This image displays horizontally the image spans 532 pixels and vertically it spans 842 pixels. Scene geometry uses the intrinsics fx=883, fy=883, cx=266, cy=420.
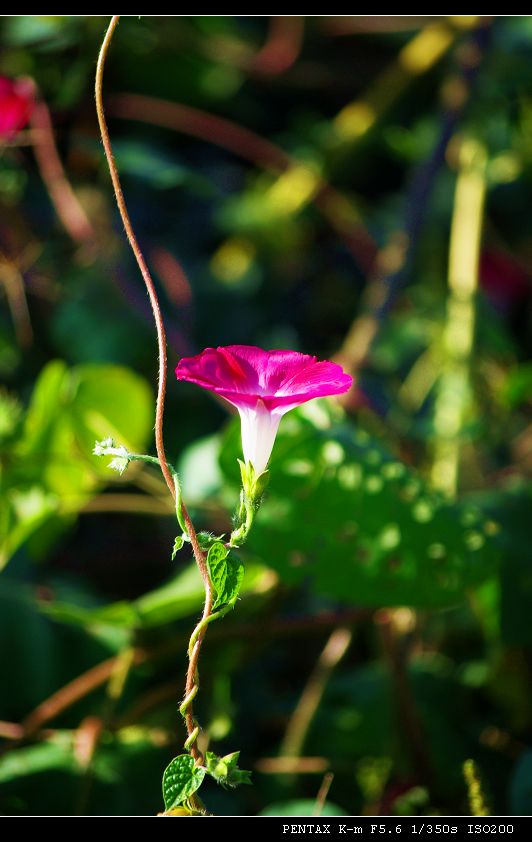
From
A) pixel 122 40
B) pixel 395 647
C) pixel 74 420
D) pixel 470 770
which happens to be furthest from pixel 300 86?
pixel 470 770

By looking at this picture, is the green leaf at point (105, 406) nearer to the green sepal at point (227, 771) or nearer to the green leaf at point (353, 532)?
the green leaf at point (353, 532)

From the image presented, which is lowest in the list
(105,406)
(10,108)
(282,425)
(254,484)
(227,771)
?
(227,771)

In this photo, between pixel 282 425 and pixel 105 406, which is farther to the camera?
pixel 105 406

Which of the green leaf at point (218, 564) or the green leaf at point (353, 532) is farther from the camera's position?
the green leaf at point (353, 532)

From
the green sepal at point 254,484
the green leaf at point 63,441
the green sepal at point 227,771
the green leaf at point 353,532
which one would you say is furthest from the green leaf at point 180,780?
the green leaf at point 63,441

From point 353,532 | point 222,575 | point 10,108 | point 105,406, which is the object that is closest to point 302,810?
point 353,532

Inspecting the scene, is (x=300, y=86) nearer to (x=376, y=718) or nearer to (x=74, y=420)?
(x=74, y=420)

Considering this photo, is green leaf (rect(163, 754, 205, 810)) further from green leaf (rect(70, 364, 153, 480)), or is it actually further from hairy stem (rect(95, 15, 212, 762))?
green leaf (rect(70, 364, 153, 480))

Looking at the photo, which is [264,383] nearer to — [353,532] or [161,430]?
[161,430]
